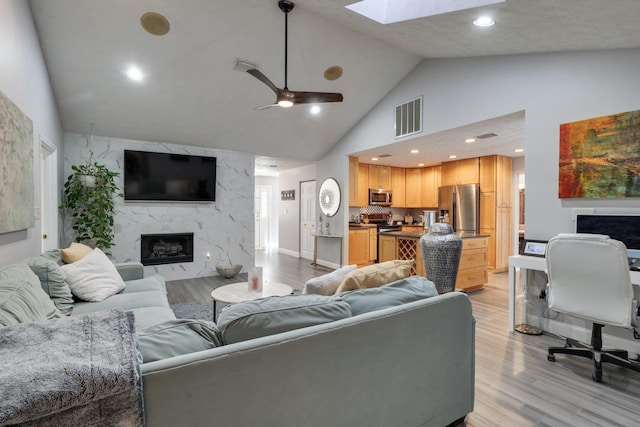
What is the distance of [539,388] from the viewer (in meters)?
2.19

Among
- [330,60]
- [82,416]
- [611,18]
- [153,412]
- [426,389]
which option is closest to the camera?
[82,416]

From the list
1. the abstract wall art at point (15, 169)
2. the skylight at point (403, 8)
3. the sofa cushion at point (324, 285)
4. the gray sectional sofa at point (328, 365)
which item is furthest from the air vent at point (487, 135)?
the abstract wall art at point (15, 169)

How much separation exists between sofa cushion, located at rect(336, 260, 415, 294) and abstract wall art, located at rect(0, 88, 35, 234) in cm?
215

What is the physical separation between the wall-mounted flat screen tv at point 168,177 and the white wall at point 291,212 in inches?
106

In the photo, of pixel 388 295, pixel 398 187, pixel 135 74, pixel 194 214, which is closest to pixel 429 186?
pixel 398 187

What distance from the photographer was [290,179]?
28.2 feet

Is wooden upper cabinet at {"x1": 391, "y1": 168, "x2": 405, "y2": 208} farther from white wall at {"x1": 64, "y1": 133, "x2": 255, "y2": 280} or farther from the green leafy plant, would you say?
the green leafy plant

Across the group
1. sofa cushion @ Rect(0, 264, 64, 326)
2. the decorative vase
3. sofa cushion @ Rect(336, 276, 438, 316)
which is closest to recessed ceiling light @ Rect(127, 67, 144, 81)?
sofa cushion @ Rect(0, 264, 64, 326)

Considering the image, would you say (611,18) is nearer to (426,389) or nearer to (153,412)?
(426,389)

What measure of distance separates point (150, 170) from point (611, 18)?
18.3 ft

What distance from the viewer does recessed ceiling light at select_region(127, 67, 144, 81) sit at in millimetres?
3789

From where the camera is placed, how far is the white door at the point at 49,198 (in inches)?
151

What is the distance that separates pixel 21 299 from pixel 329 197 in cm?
526

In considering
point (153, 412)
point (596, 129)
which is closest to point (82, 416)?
point (153, 412)
